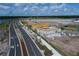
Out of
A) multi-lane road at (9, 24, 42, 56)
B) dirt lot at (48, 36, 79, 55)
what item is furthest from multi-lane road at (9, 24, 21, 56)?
dirt lot at (48, 36, 79, 55)

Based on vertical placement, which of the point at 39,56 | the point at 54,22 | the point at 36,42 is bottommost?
the point at 39,56

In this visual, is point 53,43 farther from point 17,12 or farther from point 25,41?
point 17,12

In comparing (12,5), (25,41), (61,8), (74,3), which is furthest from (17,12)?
(74,3)

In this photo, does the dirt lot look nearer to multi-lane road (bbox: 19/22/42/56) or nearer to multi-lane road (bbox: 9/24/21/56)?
multi-lane road (bbox: 19/22/42/56)

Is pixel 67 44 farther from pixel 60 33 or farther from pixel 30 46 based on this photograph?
pixel 30 46

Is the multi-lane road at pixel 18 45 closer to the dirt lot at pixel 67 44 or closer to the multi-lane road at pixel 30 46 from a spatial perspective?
the multi-lane road at pixel 30 46

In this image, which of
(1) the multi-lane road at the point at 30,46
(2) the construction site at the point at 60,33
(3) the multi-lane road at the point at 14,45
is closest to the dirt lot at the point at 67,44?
(2) the construction site at the point at 60,33

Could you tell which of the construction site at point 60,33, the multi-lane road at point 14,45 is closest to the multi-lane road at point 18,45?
the multi-lane road at point 14,45

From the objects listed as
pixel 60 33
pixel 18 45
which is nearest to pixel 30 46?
pixel 18 45
